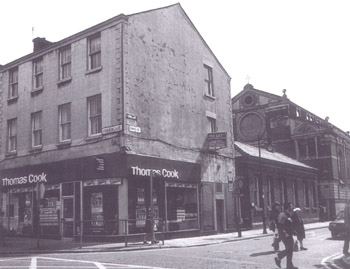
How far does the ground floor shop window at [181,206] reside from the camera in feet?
74.2

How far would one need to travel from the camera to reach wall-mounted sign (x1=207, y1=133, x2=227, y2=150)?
2559 cm

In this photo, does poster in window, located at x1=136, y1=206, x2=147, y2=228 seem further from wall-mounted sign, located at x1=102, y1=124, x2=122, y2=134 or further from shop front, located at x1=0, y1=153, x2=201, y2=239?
wall-mounted sign, located at x1=102, y1=124, x2=122, y2=134

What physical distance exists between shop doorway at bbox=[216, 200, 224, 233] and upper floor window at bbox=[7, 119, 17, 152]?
1283cm

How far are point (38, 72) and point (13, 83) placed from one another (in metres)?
2.52

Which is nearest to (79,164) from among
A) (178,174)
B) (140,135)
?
(140,135)

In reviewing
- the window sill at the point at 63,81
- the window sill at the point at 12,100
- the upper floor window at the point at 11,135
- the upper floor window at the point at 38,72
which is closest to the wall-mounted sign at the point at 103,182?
the window sill at the point at 63,81

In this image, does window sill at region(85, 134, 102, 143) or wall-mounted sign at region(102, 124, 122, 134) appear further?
window sill at region(85, 134, 102, 143)

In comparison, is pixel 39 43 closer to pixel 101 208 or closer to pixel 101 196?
pixel 101 196

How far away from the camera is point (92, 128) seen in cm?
2181

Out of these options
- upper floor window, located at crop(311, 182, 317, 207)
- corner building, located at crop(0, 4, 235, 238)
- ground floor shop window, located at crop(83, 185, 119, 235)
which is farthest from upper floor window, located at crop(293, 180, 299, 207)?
ground floor shop window, located at crop(83, 185, 119, 235)

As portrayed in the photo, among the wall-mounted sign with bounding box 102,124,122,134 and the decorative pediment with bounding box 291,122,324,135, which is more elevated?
the decorative pediment with bounding box 291,122,324,135

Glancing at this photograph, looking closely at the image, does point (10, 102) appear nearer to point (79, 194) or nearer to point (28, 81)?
point (28, 81)

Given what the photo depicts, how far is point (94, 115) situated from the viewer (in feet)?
71.4

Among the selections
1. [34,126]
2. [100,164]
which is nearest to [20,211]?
[34,126]
